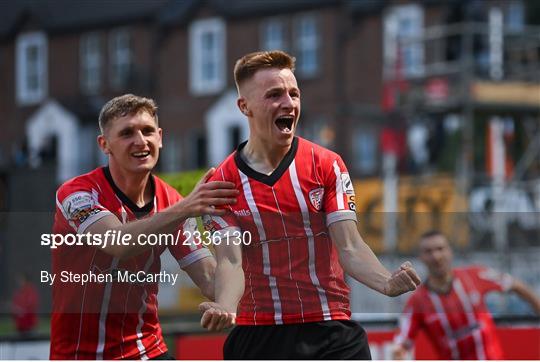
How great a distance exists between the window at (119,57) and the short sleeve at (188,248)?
37190mm

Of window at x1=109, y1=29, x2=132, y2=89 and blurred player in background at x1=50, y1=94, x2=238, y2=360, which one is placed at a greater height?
window at x1=109, y1=29, x2=132, y2=89

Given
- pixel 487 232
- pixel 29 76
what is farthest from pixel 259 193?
pixel 29 76

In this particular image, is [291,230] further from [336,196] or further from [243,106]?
[243,106]

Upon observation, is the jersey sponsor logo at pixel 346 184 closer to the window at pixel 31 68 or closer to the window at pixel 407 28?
the window at pixel 407 28

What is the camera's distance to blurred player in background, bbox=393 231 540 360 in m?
10.4

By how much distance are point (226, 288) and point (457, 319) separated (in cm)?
448

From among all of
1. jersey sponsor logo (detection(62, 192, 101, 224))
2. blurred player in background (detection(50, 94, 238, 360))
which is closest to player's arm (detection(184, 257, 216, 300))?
blurred player in background (detection(50, 94, 238, 360))

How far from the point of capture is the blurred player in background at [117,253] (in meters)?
6.87

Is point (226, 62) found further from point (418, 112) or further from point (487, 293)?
point (487, 293)

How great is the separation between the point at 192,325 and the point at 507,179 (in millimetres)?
15979

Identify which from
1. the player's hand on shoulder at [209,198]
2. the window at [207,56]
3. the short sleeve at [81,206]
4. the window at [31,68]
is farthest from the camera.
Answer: the window at [31,68]

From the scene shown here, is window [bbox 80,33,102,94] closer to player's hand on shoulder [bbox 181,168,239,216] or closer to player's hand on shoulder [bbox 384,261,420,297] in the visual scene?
player's hand on shoulder [bbox 181,168,239,216]

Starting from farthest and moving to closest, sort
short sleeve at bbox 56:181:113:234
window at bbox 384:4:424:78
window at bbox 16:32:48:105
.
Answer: window at bbox 16:32:48:105, window at bbox 384:4:424:78, short sleeve at bbox 56:181:113:234

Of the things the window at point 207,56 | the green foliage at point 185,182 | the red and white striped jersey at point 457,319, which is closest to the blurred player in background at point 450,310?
the red and white striped jersey at point 457,319
